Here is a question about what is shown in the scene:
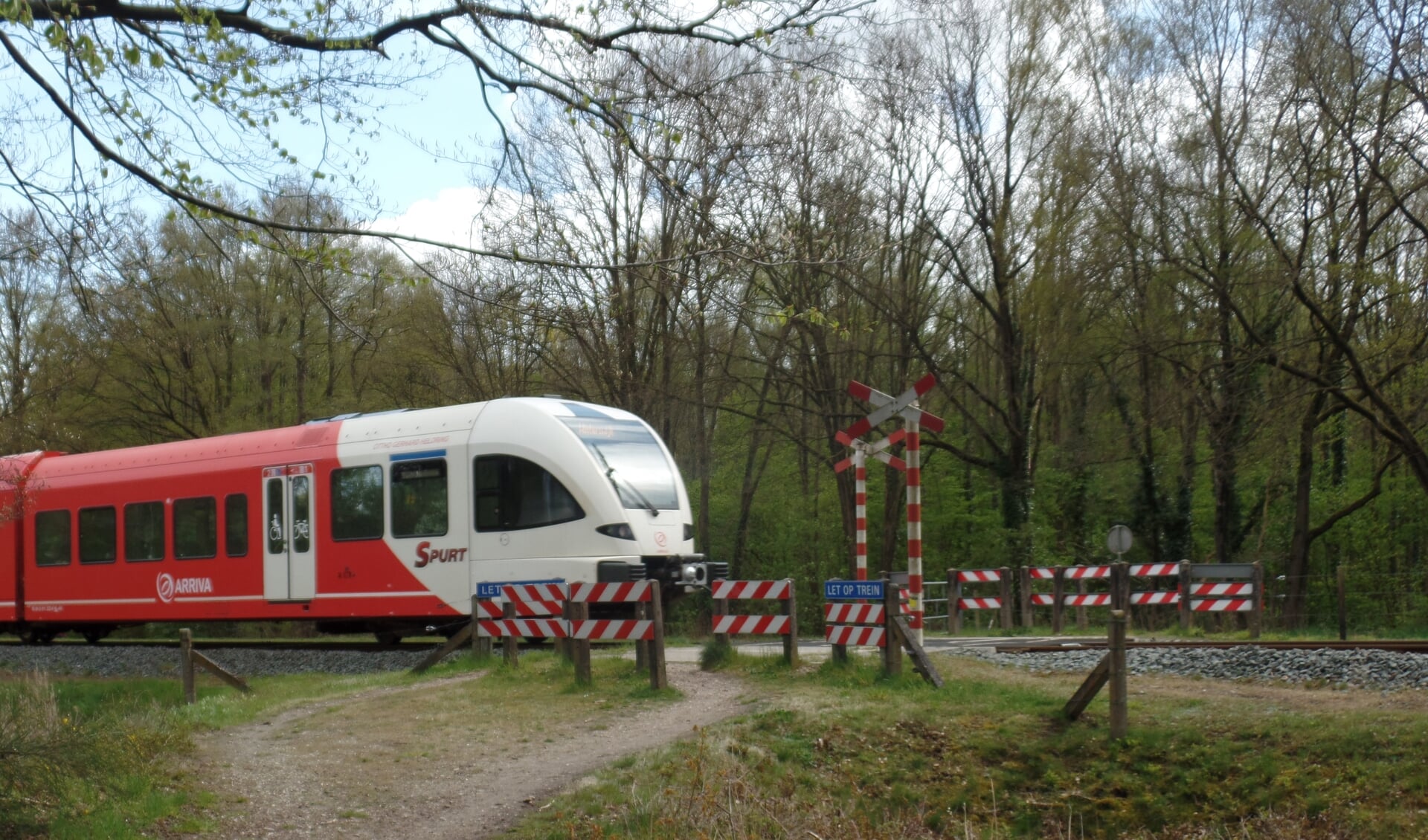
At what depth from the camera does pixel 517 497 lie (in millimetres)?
16375

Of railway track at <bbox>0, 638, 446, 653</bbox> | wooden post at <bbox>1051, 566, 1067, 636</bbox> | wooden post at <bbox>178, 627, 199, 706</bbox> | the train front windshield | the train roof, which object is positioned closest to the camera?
wooden post at <bbox>178, 627, 199, 706</bbox>

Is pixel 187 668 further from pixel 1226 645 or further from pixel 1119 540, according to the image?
pixel 1119 540

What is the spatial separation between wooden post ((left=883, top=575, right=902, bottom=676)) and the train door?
959 centimetres

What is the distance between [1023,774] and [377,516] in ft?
34.4

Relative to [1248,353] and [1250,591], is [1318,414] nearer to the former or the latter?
[1248,353]

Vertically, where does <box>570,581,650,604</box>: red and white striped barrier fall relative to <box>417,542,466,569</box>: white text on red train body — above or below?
below

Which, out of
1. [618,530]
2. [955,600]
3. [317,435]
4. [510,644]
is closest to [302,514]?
[317,435]

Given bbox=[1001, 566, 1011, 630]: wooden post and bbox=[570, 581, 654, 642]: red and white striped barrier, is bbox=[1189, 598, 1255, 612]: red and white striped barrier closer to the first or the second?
bbox=[1001, 566, 1011, 630]: wooden post

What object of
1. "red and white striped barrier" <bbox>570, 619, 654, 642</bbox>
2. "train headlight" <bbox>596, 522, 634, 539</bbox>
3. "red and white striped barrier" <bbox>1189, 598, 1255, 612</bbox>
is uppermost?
"train headlight" <bbox>596, 522, 634, 539</bbox>

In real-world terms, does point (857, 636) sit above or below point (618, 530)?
below

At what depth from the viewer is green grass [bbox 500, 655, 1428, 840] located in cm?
802

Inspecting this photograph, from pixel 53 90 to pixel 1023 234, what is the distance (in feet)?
71.0

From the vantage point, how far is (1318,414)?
22.5 meters

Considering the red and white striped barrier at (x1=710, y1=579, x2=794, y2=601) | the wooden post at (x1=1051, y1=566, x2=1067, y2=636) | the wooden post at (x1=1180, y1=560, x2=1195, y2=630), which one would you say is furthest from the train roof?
the wooden post at (x1=1180, y1=560, x2=1195, y2=630)
